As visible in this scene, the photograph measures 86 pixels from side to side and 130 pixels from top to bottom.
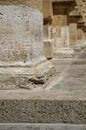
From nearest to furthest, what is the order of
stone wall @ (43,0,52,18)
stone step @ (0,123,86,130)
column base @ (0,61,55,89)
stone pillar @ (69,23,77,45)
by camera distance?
1. stone step @ (0,123,86,130)
2. column base @ (0,61,55,89)
3. stone wall @ (43,0,52,18)
4. stone pillar @ (69,23,77,45)

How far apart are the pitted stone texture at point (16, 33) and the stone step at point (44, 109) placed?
0.66m

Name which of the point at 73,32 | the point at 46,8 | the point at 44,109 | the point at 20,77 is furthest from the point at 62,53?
the point at 44,109

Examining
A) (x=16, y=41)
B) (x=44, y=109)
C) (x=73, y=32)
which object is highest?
(x=16, y=41)

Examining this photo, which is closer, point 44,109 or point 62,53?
point 44,109

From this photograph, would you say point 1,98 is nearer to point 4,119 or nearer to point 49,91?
point 4,119

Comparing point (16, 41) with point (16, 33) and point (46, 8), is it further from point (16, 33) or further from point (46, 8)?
point (46, 8)

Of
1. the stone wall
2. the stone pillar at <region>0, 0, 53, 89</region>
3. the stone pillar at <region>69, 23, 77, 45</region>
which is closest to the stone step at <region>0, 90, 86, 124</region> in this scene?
the stone pillar at <region>0, 0, 53, 89</region>

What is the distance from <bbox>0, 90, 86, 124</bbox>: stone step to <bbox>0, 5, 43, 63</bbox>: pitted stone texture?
0.66m

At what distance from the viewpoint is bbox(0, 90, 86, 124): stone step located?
8.76 feet

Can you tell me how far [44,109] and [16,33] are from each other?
99 centimetres

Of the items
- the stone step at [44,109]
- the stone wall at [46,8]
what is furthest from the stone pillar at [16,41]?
the stone wall at [46,8]

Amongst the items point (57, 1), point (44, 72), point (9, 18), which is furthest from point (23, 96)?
point (57, 1)

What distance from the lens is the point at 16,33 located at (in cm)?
334

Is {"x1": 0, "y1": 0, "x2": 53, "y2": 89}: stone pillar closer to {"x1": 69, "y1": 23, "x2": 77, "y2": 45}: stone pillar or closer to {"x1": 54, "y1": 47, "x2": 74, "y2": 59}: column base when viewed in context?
{"x1": 54, "y1": 47, "x2": 74, "y2": 59}: column base
